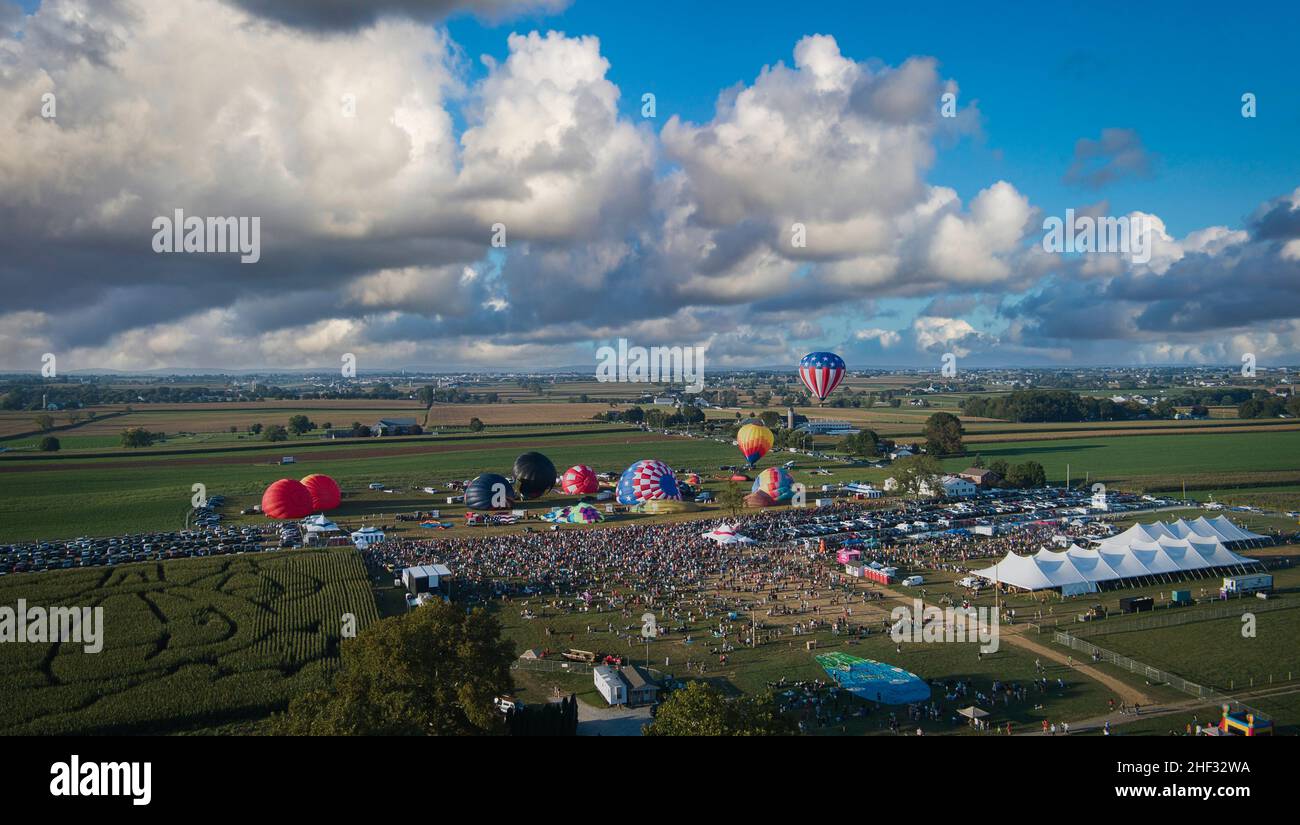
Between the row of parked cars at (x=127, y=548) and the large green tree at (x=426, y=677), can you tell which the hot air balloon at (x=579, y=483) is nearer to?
the row of parked cars at (x=127, y=548)

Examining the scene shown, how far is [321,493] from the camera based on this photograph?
55281 millimetres

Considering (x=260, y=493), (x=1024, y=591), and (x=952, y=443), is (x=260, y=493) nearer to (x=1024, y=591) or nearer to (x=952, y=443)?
(x=1024, y=591)

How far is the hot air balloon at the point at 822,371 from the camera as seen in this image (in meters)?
79.5

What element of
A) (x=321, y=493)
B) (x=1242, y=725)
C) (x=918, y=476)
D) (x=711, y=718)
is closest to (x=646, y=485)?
(x=918, y=476)

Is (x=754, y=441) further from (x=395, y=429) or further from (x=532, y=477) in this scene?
(x=395, y=429)

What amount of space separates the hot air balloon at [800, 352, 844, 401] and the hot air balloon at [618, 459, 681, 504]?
87.6 feet

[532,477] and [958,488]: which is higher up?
[532,477]

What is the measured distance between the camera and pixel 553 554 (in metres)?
44.2

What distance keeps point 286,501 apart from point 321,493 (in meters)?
2.63

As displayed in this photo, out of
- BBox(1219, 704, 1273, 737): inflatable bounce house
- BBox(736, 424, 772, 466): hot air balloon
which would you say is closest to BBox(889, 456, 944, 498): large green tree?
BBox(736, 424, 772, 466): hot air balloon
